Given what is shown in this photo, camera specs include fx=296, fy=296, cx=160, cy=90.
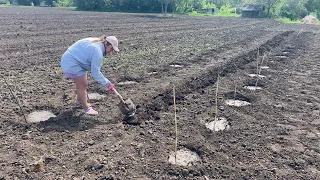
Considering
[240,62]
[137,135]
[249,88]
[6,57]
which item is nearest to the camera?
[137,135]

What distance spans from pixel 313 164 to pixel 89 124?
382 cm

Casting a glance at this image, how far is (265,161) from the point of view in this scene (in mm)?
4543

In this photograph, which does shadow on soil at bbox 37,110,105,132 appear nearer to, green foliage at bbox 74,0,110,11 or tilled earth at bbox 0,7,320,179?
tilled earth at bbox 0,7,320,179

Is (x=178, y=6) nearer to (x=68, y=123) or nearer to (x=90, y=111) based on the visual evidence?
(x=90, y=111)

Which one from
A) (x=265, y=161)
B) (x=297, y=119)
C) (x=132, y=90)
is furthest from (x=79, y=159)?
(x=297, y=119)

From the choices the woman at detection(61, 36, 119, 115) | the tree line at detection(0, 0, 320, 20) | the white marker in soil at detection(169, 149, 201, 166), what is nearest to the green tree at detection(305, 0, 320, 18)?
the tree line at detection(0, 0, 320, 20)

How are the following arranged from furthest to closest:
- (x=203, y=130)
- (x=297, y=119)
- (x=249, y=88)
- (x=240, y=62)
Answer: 1. (x=240, y=62)
2. (x=249, y=88)
3. (x=297, y=119)
4. (x=203, y=130)

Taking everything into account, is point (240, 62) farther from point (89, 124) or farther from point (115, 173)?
point (115, 173)

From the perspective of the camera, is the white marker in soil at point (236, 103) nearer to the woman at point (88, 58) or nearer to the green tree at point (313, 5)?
the woman at point (88, 58)

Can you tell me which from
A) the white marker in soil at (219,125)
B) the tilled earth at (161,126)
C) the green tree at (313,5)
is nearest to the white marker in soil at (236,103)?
the tilled earth at (161,126)

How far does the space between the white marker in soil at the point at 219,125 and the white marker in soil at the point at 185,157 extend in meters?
1.01

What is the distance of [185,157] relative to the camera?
4.65 meters

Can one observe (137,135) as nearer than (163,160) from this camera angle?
No

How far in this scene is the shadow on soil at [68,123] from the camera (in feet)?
17.4
